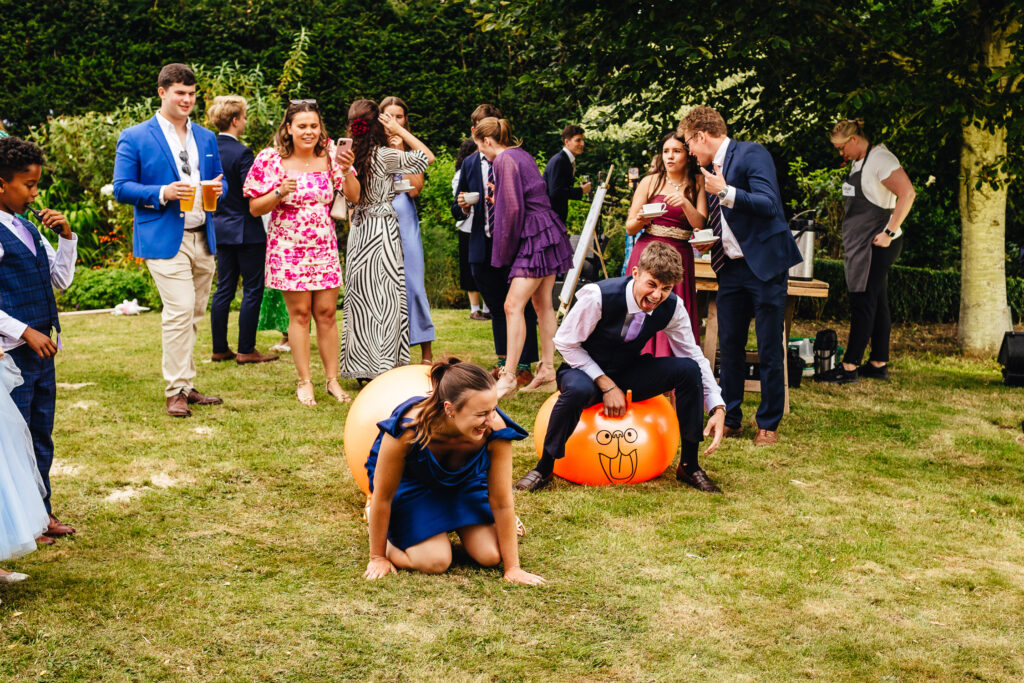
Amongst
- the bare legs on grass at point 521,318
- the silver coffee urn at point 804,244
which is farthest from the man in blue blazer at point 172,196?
the silver coffee urn at point 804,244

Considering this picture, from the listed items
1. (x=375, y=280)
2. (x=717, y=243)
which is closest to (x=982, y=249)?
(x=717, y=243)

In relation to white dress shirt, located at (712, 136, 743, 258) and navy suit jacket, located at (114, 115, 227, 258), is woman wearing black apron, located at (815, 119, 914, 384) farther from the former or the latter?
navy suit jacket, located at (114, 115, 227, 258)

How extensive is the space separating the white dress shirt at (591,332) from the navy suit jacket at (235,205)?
4052 millimetres

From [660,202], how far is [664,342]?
0.94 m

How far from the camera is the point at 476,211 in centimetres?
745

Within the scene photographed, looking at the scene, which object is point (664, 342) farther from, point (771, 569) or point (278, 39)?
point (278, 39)

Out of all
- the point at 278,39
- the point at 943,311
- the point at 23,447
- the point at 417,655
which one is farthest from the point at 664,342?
the point at 278,39

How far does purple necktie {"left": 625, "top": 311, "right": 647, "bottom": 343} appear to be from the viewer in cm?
476

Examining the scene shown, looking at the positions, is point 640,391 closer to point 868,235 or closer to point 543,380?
point 543,380

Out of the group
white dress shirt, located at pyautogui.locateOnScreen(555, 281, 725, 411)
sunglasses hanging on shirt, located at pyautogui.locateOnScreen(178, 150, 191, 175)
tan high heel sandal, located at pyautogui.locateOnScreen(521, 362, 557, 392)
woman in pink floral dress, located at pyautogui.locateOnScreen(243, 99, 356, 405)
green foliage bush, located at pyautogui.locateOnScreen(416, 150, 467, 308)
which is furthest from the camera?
green foliage bush, located at pyautogui.locateOnScreen(416, 150, 467, 308)

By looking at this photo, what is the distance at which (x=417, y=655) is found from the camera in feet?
10.1

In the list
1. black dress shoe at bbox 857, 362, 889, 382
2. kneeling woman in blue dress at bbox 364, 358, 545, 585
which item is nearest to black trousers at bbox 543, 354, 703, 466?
kneeling woman in blue dress at bbox 364, 358, 545, 585

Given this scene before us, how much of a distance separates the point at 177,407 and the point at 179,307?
0.66 metres

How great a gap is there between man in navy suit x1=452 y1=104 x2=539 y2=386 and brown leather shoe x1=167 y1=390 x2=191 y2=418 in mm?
2389
